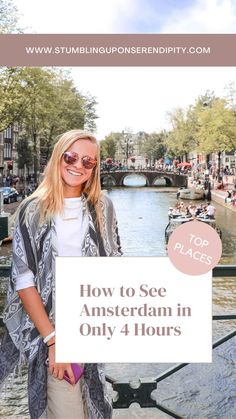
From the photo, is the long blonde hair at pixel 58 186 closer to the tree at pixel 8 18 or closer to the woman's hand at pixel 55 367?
the woman's hand at pixel 55 367

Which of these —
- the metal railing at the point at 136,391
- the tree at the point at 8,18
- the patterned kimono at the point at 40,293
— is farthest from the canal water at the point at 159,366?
the tree at the point at 8,18

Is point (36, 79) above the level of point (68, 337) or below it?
above

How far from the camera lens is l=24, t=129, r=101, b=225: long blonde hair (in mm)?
872

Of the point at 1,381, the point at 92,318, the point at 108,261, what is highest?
the point at 108,261

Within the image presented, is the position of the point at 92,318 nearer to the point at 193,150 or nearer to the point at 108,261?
the point at 108,261

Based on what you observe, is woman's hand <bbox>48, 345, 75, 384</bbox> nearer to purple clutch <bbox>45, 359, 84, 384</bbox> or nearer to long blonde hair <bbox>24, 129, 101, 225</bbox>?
purple clutch <bbox>45, 359, 84, 384</bbox>

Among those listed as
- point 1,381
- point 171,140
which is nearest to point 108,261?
point 1,381

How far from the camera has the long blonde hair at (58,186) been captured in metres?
0.87

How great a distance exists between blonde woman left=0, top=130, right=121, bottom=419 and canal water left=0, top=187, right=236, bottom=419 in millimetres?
141

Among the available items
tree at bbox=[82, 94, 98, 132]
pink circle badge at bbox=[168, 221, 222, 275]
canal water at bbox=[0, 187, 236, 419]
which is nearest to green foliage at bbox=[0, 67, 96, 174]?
tree at bbox=[82, 94, 98, 132]

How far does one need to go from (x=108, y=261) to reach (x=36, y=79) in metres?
0.66

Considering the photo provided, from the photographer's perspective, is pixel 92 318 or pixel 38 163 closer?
pixel 92 318

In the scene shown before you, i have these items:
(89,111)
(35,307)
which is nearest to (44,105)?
(89,111)

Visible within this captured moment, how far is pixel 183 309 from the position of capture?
972 mm
